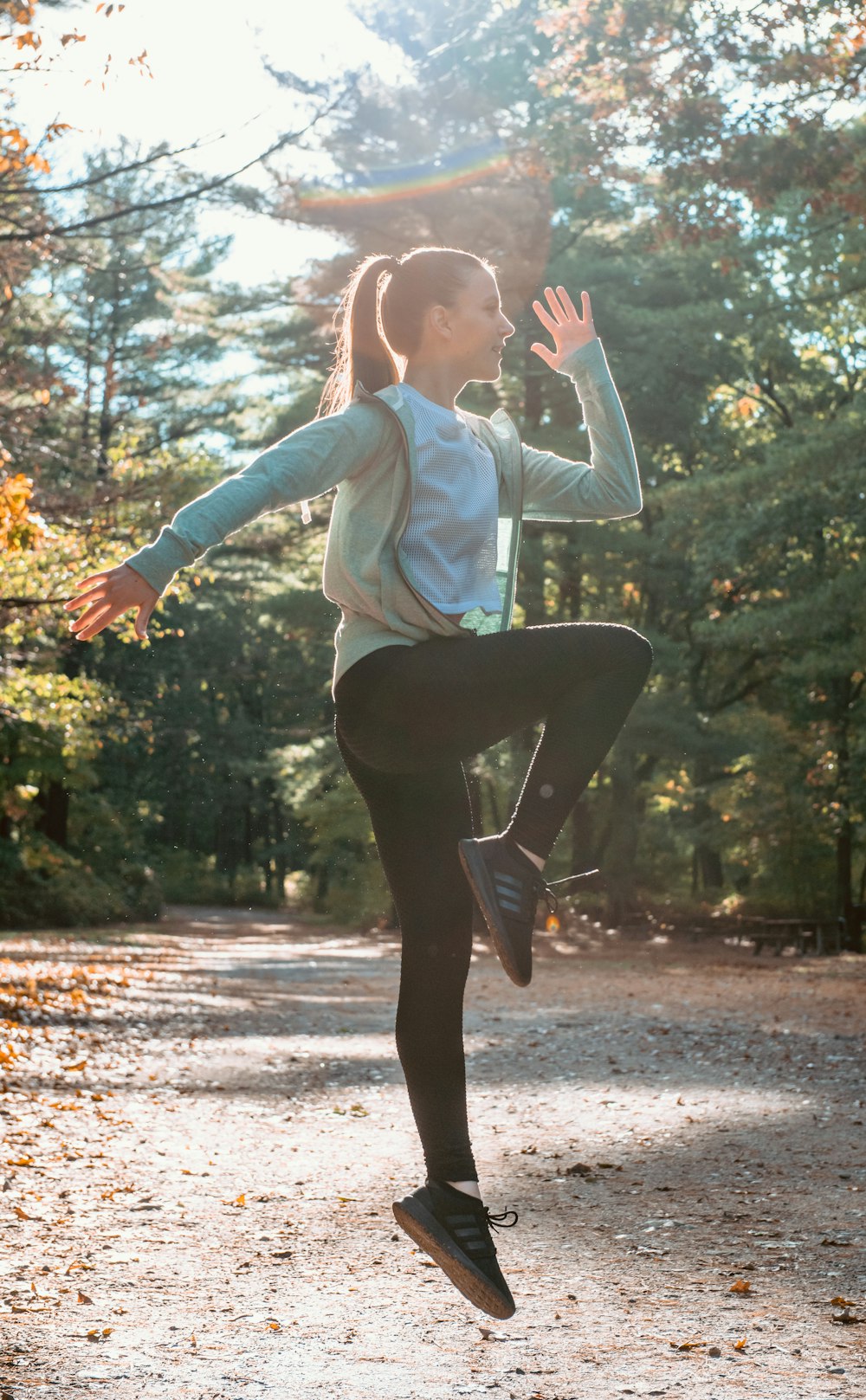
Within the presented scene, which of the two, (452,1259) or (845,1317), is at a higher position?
(452,1259)

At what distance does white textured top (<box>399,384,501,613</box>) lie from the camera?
10.2 ft

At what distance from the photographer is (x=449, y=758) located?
3.10m

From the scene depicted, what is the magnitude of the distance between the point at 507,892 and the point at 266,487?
94cm

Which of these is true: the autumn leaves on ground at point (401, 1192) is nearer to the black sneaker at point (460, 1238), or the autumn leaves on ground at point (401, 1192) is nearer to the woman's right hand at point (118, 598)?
the black sneaker at point (460, 1238)

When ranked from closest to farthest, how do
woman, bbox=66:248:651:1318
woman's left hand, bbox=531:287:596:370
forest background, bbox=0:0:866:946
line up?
woman, bbox=66:248:651:1318
woman's left hand, bbox=531:287:596:370
forest background, bbox=0:0:866:946

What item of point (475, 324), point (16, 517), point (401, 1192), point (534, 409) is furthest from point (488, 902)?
point (534, 409)

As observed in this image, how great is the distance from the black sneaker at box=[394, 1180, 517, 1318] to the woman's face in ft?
5.89

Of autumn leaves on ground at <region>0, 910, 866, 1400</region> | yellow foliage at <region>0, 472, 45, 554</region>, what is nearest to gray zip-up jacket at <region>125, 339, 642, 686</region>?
autumn leaves on ground at <region>0, 910, 866, 1400</region>

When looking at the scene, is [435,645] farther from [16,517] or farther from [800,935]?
[800,935]

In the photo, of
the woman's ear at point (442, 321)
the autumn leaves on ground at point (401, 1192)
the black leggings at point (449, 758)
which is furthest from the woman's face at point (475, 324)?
the autumn leaves on ground at point (401, 1192)

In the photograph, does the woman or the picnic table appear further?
the picnic table

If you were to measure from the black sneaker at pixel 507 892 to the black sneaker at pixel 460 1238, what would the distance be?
0.57 meters

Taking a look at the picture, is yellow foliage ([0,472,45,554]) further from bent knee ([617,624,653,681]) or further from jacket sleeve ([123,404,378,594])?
bent knee ([617,624,653,681])

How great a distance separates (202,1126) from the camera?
858cm
